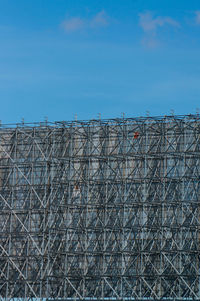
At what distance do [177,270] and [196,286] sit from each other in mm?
2022

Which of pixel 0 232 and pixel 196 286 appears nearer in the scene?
pixel 196 286

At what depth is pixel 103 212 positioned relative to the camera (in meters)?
69.5

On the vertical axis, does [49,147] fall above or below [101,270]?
above

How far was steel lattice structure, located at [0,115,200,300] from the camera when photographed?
66438 millimetres

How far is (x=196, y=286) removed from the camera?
6481cm

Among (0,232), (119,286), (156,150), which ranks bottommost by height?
(119,286)

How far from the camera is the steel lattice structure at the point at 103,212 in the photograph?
2616 inches

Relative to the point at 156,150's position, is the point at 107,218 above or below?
below

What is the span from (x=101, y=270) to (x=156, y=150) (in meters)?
11.3

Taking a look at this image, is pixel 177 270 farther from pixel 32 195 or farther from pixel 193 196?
pixel 32 195

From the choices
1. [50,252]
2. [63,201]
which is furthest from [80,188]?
[50,252]

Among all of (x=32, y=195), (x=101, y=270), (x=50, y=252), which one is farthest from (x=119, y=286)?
(x=32, y=195)

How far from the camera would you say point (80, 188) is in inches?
2798

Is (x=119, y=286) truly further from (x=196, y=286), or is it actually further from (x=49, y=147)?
(x=49, y=147)
